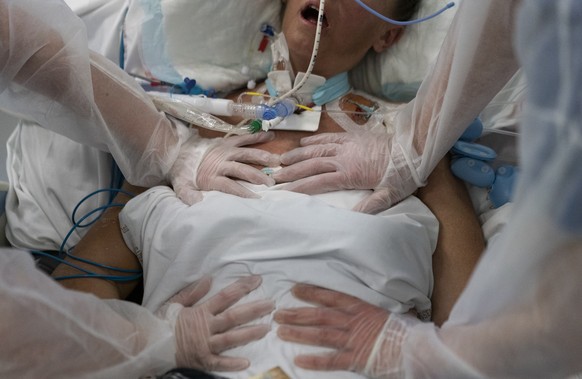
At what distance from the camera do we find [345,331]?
3.37ft

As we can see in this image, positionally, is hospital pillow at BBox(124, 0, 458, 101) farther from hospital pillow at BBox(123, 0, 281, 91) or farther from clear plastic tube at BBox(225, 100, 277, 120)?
clear plastic tube at BBox(225, 100, 277, 120)

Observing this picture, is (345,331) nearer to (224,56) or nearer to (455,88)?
(455,88)

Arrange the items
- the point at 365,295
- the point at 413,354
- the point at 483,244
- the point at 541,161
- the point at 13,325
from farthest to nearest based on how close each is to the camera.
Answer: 1. the point at 483,244
2. the point at 365,295
3. the point at 413,354
4. the point at 13,325
5. the point at 541,161

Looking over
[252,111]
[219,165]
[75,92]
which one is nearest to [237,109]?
[252,111]

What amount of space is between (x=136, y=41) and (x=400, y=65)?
0.79m

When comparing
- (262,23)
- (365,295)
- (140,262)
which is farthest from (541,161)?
(262,23)

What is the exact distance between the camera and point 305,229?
45.8 inches

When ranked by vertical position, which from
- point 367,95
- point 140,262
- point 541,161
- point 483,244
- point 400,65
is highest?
point 541,161

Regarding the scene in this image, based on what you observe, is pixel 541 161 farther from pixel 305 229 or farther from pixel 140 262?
pixel 140 262

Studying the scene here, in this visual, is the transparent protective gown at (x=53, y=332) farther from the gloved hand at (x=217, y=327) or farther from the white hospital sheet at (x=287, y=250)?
the white hospital sheet at (x=287, y=250)

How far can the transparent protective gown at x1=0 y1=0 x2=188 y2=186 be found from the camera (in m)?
1.11

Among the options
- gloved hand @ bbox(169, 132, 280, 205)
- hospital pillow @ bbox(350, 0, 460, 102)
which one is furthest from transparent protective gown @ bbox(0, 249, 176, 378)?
hospital pillow @ bbox(350, 0, 460, 102)

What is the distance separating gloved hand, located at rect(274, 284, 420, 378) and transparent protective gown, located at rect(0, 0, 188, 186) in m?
0.56

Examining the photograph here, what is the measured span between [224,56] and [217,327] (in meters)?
0.90
